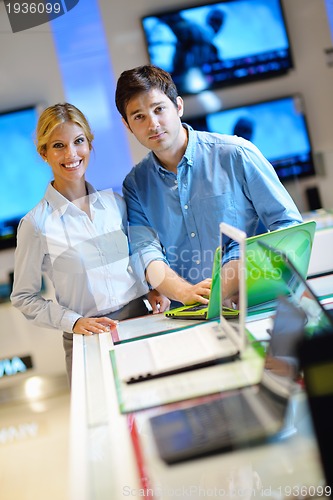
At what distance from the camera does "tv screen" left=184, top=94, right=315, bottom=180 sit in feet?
9.61

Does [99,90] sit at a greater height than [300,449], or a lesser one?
greater

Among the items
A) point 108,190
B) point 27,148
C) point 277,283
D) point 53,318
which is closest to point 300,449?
point 277,283

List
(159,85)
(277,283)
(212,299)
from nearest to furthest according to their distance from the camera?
1. (277,283)
2. (212,299)
3. (159,85)

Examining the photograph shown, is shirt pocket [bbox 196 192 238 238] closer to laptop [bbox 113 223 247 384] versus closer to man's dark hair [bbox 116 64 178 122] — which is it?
man's dark hair [bbox 116 64 178 122]

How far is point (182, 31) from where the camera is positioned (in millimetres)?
2934

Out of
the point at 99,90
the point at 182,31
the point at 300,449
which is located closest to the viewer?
the point at 300,449

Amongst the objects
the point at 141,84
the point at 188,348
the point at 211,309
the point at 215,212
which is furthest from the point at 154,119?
the point at 188,348

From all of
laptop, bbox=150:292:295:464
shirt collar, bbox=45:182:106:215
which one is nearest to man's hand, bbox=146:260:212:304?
shirt collar, bbox=45:182:106:215

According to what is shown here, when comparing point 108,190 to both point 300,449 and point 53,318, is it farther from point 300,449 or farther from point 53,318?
point 300,449

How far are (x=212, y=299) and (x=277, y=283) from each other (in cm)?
19

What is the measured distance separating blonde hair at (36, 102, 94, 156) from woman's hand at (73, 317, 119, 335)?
596mm

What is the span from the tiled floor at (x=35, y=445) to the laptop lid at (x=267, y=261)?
1352mm

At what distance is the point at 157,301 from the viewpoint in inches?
85.0

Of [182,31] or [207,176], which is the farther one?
[182,31]
